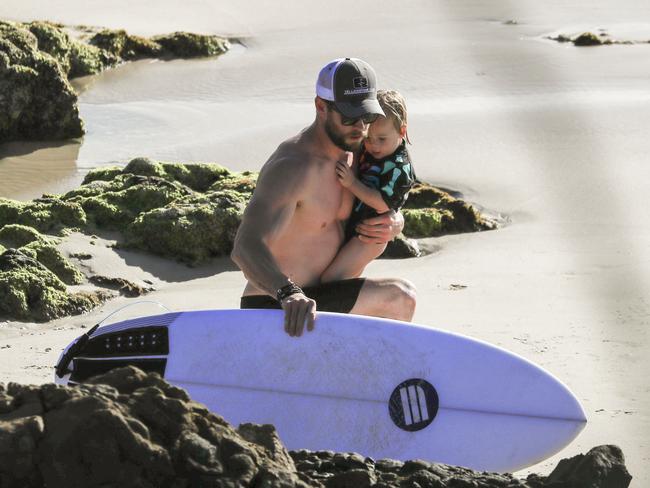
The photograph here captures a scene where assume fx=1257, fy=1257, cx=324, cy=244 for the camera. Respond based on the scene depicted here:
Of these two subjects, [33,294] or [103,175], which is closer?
[33,294]

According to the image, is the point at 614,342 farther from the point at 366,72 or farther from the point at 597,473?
the point at 597,473

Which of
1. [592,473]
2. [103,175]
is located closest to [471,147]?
[103,175]

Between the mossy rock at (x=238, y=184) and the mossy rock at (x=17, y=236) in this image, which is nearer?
the mossy rock at (x=17, y=236)

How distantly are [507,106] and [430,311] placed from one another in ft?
19.7

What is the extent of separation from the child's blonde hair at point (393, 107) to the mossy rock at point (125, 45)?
9752mm

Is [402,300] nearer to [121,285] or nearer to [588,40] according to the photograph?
[121,285]

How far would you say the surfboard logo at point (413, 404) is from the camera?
4590 millimetres

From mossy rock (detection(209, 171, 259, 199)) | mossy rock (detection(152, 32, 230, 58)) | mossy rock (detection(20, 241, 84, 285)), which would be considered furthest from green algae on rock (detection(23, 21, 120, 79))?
mossy rock (detection(20, 241, 84, 285))

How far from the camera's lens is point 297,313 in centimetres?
457

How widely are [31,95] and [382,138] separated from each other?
6520 mm

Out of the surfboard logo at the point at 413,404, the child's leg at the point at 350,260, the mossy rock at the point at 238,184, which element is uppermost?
the child's leg at the point at 350,260

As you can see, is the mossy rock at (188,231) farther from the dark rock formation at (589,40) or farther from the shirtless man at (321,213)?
the dark rock formation at (589,40)

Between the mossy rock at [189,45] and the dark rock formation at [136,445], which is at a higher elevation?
the dark rock formation at [136,445]

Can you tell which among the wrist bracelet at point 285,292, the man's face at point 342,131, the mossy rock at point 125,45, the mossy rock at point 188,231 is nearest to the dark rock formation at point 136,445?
the wrist bracelet at point 285,292
